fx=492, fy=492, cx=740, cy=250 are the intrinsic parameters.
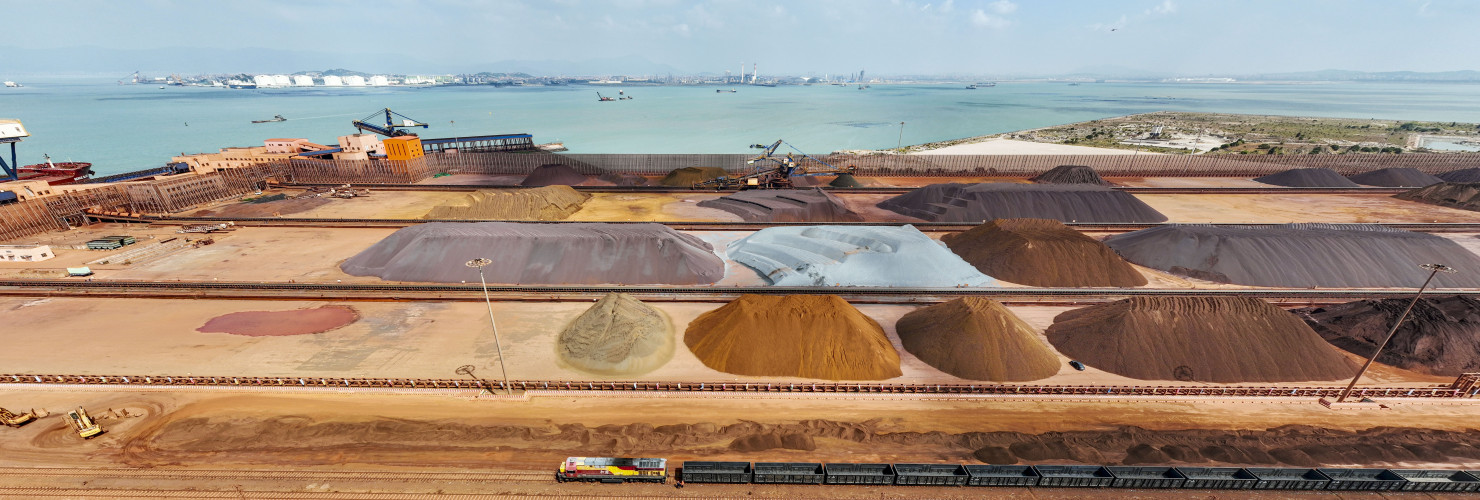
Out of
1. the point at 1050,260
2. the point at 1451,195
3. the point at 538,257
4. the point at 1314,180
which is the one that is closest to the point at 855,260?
the point at 1050,260

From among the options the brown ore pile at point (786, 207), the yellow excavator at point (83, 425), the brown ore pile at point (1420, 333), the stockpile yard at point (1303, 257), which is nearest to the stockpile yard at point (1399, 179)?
the stockpile yard at point (1303, 257)

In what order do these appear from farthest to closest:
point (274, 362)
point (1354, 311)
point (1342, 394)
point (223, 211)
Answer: point (223, 211), point (1354, 311), point (274, 362), point (1342, 394)

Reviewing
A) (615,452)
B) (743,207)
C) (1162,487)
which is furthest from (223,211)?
(1162,487)

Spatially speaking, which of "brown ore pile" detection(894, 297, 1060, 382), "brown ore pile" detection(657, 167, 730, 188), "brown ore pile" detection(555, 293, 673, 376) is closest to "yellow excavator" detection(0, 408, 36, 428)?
"brown ore pile" detection(555, 293, 673, 376)

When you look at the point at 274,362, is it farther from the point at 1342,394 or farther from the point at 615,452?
the point at 1342,394

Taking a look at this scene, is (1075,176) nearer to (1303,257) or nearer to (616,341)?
(1303,257)

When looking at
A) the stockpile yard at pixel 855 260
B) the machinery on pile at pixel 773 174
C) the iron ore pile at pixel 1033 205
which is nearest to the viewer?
the stockpile yard at pixel 855 260

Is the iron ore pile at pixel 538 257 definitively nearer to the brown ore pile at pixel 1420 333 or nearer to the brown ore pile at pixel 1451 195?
the brown ore pile at pixel 1420 333
